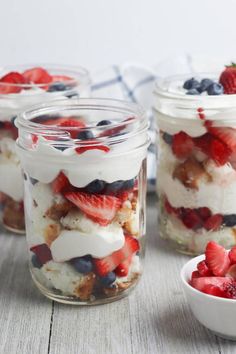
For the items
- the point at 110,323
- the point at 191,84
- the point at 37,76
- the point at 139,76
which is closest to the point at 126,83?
the point at 139,76

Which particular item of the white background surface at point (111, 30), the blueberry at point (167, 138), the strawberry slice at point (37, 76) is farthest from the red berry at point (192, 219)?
the white background surface at point (111, 30)

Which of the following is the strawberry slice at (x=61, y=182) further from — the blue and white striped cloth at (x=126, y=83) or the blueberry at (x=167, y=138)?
the blue and white striped cloth at (x=126, y=83)

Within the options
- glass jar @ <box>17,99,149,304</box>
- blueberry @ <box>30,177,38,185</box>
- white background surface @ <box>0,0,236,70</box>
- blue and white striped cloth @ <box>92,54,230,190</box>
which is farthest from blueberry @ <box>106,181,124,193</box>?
white background surface @ <box>0,0,236,70</box>

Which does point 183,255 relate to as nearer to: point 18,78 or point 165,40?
point 18,78

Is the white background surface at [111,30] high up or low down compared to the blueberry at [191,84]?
down

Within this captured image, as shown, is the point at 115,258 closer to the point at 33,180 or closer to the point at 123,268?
the point at 123,268

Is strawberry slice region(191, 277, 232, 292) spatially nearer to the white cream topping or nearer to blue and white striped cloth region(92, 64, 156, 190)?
the white cream topping
